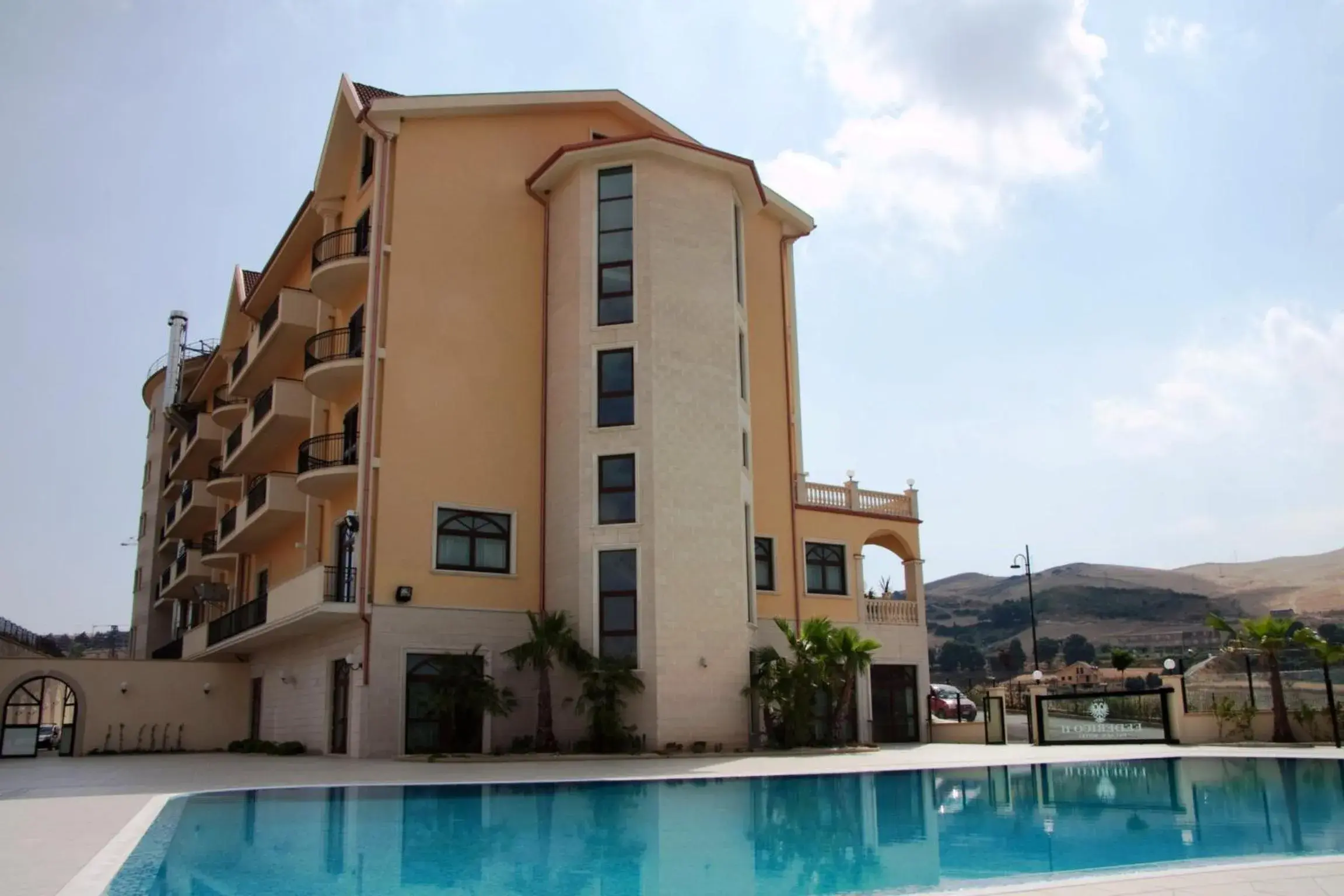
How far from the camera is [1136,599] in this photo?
10844cm

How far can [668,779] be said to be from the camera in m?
16.6

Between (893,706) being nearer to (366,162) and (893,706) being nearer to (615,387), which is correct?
(615,387)

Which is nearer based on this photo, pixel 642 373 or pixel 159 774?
pixel 159 774

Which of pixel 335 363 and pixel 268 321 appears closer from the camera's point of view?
pixel 335 363

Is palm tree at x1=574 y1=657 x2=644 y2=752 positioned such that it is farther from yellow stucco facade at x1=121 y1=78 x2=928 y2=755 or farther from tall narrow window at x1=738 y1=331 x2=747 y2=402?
tall narrow window at x1=738 y1=331 x2=747 y2=402

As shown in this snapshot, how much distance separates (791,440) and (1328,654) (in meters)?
13.6

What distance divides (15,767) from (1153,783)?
919 inches

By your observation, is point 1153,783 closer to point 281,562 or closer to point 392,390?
point 392,390

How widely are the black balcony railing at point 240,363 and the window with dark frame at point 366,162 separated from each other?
929 cm

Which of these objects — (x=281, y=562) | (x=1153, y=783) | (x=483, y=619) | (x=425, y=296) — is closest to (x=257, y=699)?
(x=281, y=562)

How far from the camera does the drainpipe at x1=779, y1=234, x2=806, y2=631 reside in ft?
95.3

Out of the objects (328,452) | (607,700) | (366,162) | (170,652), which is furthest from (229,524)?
(607,700)

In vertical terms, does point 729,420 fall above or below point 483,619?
above

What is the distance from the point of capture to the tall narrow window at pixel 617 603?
23.6 metres
